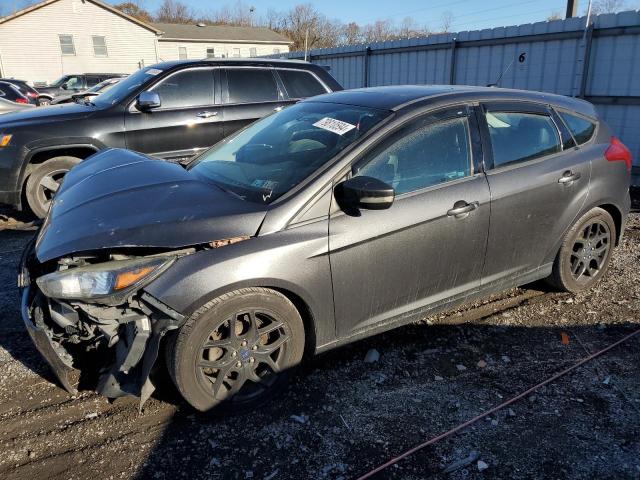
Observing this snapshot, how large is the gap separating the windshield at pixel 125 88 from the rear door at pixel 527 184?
14.9 ft

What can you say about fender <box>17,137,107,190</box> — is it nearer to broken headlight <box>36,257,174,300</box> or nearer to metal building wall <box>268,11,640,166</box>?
broken headlight <box>36,257,174,300</box>

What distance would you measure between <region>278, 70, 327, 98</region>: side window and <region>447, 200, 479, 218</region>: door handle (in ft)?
14.5

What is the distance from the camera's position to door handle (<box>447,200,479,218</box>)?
128 inches

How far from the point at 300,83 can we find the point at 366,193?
4.85m

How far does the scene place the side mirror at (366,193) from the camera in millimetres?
2793

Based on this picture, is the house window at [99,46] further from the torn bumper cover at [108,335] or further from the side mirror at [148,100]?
the torn bumper cover at [108,335]

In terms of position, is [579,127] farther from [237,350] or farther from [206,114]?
[206,114]

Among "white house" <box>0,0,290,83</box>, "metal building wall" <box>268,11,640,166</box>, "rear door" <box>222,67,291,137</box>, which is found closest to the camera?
"rear door" <box>222,67,291,137</box>

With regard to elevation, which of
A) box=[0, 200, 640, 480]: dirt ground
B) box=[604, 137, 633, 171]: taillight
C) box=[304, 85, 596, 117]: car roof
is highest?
box=[304, 85, 596, 117]: car roof

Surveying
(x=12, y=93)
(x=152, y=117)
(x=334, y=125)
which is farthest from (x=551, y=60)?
(x=12, y=93)

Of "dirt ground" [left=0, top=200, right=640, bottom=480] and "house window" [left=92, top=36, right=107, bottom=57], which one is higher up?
"house window" [left=92, top=36, right=107, bottom=57]

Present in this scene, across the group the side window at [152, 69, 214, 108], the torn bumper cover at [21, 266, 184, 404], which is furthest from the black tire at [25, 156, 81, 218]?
the torn bumper cover at [21, 266, 184, 404]

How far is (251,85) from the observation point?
690 centimetres

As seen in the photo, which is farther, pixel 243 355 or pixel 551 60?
pixel 551 60
